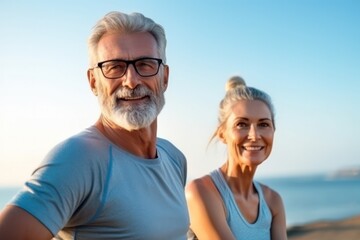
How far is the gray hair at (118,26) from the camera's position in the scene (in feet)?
6.38

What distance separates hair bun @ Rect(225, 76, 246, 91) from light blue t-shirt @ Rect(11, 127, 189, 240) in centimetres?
145

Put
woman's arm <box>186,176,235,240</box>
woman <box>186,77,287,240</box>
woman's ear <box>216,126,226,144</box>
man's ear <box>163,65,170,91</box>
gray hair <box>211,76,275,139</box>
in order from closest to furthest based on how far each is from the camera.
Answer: man's ear <box>163,65,170,91</box>
woman's arm <box>186,176,235,240</box>
woman <box>186,77,287,240</box>
gray hair <box>211,76,275,139</box>
woman's ear <box>216,126,226,144</box>

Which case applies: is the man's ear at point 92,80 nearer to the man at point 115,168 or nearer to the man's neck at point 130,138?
the man at point 115,168

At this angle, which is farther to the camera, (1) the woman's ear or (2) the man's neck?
(1) the woman's ear

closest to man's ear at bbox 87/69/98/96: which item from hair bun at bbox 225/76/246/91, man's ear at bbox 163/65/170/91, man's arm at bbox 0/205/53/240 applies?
man's ear at bbox 163/65/170/91

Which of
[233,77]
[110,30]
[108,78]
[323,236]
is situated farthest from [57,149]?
[323,236]

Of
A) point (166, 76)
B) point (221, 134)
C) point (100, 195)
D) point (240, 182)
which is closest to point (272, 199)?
point (240, 182)

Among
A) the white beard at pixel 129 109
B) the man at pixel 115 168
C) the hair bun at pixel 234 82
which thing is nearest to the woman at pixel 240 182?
the hair bun at pixel 234 82

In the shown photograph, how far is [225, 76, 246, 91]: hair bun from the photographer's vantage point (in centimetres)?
336

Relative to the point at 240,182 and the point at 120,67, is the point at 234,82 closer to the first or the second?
the point at 240,182

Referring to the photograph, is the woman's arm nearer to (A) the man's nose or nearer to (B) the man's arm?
(A) the man's nose

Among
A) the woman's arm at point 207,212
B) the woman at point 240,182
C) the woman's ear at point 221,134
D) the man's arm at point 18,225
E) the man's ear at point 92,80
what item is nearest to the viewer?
the man's arm at point 18,225

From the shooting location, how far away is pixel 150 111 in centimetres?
199

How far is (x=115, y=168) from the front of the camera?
175cm
